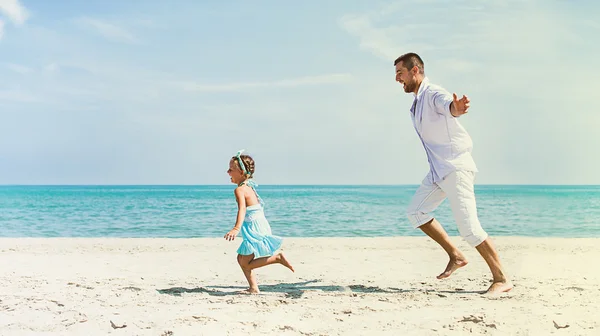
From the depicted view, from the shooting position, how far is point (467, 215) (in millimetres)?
4770

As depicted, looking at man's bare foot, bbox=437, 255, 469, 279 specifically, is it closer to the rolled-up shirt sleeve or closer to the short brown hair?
the rolled-up shirt sleeve

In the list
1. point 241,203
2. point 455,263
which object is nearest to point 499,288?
point 455,263

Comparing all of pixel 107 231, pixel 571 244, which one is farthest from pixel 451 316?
pixel 107 231

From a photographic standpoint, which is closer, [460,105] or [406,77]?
[460,105]

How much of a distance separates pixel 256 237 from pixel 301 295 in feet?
2.04

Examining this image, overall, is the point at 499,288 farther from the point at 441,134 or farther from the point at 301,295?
the point at 301,295

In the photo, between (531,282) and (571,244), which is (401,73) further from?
(571,244)

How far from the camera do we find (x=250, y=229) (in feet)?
16.7

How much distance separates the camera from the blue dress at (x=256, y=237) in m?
4.99

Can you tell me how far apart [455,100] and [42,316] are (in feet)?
10.9

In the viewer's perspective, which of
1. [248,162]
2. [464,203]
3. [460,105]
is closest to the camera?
[460,105]

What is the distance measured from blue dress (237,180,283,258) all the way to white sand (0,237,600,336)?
0.37 meters

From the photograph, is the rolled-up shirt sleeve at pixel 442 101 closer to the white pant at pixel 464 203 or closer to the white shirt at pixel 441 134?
the white shirt at pixel 441 134

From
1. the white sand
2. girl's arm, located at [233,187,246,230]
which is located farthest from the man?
girl's arm, located at [233,187,246,230]
